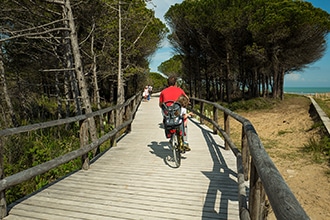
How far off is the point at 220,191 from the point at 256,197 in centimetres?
141

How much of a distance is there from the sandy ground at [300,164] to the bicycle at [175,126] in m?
2.30

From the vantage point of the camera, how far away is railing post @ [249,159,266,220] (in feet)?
7.27

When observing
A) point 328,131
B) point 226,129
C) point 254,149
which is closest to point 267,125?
point 328,131

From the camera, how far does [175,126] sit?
4691 mm

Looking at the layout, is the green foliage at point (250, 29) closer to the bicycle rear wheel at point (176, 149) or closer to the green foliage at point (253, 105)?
the green foliage at point (253, 105)

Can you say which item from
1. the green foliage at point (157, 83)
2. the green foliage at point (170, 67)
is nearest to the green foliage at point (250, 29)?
the green foliage at point (157, 83)

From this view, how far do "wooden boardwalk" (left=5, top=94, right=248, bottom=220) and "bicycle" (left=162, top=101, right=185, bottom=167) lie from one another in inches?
13.3

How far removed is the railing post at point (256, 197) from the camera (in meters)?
2.21

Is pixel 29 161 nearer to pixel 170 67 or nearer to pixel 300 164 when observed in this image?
Result: pixel 300 164

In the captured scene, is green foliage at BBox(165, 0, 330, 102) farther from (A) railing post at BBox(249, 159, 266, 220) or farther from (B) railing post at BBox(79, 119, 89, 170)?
(A) railing post at BBox(249, 159, 266, 220)

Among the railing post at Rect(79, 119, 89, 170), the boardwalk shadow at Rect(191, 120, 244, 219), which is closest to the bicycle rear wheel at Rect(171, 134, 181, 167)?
the boardwalk shadow at Rect(191, 120, 244, 219)

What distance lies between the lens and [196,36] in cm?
2392

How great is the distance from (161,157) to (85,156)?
5.48 feet

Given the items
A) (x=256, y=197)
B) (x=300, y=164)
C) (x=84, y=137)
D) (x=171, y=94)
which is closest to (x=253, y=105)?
(x=300, y=164)
